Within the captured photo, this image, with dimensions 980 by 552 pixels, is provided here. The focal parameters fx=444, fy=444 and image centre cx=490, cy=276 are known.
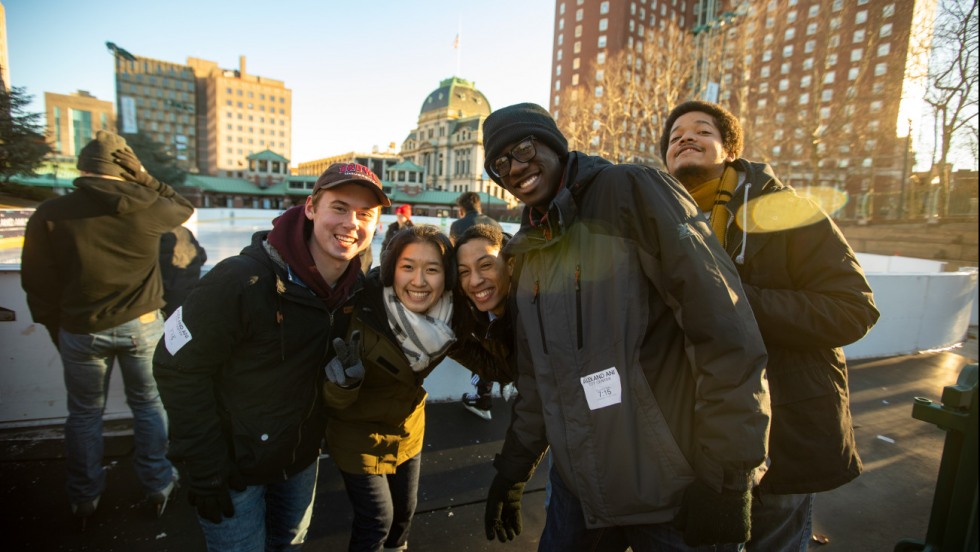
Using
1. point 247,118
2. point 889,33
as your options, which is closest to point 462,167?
point 247,118

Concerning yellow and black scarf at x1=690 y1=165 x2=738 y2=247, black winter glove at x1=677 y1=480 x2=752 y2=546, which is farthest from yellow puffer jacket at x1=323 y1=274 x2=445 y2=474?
yellow and black scarf at x1=690 y1=165 x2=738 y2=247

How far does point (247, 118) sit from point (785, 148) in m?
93.4

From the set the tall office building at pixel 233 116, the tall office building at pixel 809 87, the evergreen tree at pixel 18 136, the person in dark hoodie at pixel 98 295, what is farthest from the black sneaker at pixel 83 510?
the tall office building at pixel 233 116

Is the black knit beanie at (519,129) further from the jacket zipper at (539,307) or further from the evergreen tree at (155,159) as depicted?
the evergreen tree at (155,159)

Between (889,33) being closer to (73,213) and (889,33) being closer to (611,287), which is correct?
(611,287)

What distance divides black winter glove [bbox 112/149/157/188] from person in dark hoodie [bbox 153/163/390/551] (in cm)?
152

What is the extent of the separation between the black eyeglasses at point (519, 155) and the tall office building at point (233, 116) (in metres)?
97.0

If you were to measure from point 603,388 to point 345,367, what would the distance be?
950 mm

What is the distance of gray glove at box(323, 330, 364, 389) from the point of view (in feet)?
5.32

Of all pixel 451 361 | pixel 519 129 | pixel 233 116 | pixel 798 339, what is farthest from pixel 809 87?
pixel 233 116

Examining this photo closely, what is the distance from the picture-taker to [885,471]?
325 centimetres

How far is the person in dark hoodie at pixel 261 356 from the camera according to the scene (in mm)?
1508

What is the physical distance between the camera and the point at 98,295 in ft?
8.01

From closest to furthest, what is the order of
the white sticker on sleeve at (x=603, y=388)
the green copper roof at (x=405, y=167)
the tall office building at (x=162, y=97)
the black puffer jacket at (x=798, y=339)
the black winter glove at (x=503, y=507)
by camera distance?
1. the white sticker on sleeve at (x=603, y=388)
2. the black puffer jacket at (x=798, y=339)
3. the black winter glove at (x=503, y=507)
4. the green copper roof at (x=405, y=167)
5. the tall office building at (x=162, y=97)
